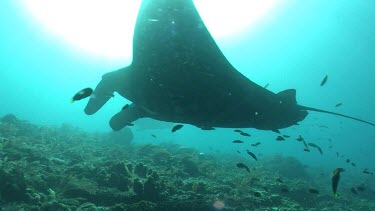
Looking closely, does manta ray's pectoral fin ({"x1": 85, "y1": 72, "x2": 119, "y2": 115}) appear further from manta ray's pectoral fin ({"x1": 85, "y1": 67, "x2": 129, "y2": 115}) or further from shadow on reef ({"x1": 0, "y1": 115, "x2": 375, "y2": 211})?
shadow on reef ({"x1": 0, "y1": 115, "x2": 375, "y2": 211})

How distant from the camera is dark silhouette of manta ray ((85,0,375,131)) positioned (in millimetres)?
6027

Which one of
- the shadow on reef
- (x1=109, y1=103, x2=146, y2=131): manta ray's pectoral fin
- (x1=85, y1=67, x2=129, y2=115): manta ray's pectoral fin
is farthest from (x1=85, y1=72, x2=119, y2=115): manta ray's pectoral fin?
the shadow on reef

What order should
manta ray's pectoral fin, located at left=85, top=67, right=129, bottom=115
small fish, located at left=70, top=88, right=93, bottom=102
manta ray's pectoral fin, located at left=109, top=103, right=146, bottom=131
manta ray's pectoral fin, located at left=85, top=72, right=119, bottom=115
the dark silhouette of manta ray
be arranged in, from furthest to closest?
manta ray's pectoral fin, located at left=109, top=103, right=146, bottom=131
manta ray's pectoral fin, located at left=85, top=72, right=119, bottom=115
manta ray's pectoral fin, located at left=85, top=67, right=129, bottom=115
small fish, located at left=70, top=88, right=93, bottom=102
the dark silhouette of manta ray

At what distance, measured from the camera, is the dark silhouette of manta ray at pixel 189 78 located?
6027 millimetres

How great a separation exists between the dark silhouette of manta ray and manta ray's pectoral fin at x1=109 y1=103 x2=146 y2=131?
0.95 meters

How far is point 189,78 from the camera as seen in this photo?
622 centimetres

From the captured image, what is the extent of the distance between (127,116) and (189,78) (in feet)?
8.46

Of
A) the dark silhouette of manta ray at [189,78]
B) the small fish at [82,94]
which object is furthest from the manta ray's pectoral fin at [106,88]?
the small fish at [82,94]

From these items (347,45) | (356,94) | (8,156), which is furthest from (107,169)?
(356,94)

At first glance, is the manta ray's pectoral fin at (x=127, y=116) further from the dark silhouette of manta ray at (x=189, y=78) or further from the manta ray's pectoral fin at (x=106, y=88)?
the dark silhouette of manta ray at (x=189, y=78)

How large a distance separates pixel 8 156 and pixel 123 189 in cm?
365

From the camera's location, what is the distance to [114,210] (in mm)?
6242

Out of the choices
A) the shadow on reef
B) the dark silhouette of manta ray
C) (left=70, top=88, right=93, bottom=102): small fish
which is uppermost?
the dark silhouette of manta ray

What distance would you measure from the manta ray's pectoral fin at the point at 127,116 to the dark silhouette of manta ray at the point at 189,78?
0.95 meters
